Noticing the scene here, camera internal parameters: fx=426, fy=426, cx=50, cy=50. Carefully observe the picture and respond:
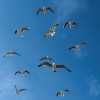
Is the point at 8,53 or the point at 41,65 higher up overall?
the point at 8,53

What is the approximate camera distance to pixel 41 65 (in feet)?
263

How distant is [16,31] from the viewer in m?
87.3

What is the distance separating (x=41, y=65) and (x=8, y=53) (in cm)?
1283

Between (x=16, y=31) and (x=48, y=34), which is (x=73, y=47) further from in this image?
(x=16, y=31)

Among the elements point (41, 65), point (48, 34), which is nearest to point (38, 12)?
point (48, 34)

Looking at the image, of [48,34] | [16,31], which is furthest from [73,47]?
[16,31]

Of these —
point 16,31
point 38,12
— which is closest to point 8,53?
point 16,31

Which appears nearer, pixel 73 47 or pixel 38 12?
pixel 38 12

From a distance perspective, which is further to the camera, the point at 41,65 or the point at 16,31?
the point at 16,31

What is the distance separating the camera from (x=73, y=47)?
9094cm

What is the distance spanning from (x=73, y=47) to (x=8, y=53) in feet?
45.6

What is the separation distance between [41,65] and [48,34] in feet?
31.4

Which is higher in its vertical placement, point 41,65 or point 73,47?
point 73,47

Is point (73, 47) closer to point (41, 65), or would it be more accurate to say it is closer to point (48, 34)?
point (48, 34)
